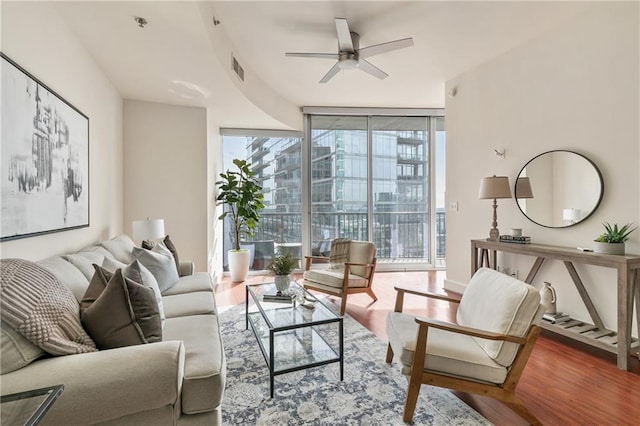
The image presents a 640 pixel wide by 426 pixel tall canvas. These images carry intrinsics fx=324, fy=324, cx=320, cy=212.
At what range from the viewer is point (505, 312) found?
174cm

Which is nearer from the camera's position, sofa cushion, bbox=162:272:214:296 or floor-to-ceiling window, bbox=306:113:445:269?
sofa cushion, bbox=162:272:214:296

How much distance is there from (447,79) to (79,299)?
4654 mm

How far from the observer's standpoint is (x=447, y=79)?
14.5 ft

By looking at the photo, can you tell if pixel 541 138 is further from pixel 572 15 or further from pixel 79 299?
pixel 79 299

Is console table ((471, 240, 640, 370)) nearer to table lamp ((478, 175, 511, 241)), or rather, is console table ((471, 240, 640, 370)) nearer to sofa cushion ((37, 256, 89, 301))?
table lamp ((478, 175, 511, 241))

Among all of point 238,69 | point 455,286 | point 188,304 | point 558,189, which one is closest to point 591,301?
point 558,189

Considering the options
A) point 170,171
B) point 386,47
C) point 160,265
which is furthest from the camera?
point 170,171

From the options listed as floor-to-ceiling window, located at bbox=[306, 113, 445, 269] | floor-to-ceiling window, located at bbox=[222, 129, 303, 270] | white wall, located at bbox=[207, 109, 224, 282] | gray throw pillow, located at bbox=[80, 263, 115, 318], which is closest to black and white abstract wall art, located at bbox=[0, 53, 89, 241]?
gray throw pillow, located at bbox=[80, 263, 115, 318]

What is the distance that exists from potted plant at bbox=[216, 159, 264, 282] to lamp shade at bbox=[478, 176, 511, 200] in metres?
3.09

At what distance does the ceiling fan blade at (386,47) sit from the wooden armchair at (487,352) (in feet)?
7.09

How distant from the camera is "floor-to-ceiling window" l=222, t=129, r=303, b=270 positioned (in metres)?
5.58

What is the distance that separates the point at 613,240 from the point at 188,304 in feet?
11.1

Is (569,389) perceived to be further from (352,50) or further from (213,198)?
(213,198)

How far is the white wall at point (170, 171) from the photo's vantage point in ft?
13.5
